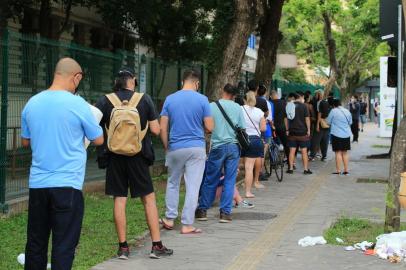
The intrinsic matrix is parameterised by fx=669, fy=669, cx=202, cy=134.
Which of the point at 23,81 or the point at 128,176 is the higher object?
the point at 23,81

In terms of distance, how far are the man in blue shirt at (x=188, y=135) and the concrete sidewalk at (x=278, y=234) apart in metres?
0.62

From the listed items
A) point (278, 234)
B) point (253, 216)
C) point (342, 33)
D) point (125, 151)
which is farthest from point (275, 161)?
point (342, 33)

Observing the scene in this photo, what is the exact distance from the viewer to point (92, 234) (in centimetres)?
780

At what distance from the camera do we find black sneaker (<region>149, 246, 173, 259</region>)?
6.75 metres

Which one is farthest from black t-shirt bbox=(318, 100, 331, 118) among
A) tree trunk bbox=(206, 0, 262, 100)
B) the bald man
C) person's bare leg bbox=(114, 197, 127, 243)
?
the bald man

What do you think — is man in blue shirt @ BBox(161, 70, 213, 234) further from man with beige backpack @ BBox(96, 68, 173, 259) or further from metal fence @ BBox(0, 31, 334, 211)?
metal fence @ BBox(0, 31, 334, 211)

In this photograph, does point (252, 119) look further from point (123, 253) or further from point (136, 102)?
point (123, 253)

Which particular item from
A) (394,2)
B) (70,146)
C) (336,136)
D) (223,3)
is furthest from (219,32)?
(70,146)

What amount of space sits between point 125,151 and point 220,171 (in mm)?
2530

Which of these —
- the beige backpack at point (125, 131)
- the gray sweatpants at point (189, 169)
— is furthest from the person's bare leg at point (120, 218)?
the gray sweatpants at point (189, 169)

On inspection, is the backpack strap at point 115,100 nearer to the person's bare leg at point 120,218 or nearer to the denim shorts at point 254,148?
the person's bare leg at point 120,218

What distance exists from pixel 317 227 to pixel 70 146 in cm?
462

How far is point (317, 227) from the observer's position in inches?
338

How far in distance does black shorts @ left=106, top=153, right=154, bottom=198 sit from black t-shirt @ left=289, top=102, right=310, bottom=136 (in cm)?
872
